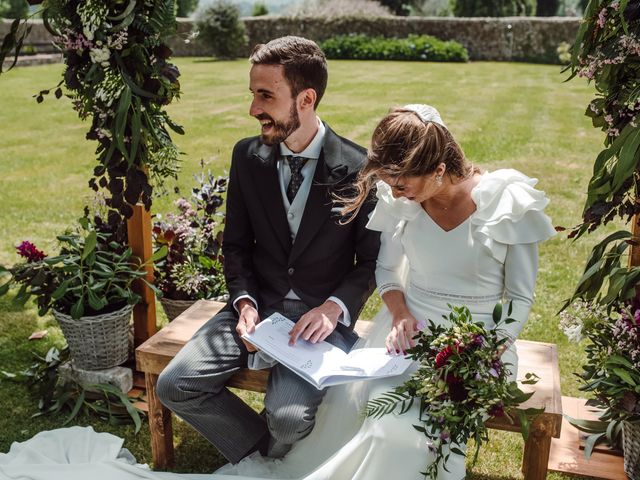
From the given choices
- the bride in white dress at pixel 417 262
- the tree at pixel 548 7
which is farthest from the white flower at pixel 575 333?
the tree at pixel 548 7

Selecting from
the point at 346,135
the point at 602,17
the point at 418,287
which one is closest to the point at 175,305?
the point at 418,287

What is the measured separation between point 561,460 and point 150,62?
7.93 feet

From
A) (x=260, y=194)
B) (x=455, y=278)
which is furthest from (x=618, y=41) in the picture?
(x=260, y=194)

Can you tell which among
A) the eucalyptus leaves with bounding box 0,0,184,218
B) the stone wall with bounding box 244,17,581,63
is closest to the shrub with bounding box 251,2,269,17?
the stone wall with bounding box 244,17,581,63

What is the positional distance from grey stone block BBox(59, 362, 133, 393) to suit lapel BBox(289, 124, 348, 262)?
117 cm

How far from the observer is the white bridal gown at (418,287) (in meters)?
2.43

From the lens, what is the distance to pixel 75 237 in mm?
3598

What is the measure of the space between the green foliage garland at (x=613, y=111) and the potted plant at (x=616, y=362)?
0.10 metres

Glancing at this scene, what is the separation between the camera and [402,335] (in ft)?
8.79

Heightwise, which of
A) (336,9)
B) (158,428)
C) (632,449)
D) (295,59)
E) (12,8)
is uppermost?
(295,59)

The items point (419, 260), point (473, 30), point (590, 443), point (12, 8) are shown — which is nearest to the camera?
point (419, 260)

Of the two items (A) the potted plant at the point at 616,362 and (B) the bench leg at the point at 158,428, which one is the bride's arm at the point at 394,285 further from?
(B) the bench leg at the point at 158,428

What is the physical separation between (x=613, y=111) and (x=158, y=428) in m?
2.12

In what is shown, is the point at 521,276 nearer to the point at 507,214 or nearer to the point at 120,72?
the point at 507,214
